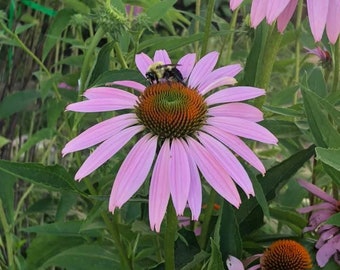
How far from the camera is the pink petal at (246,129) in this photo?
574 millimetres

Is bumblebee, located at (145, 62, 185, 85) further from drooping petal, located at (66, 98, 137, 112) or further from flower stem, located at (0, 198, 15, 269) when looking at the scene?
flower stem, located at (0, 198, 15, 269)

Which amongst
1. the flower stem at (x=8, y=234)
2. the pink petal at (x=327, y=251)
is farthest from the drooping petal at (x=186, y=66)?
the flower stem at (x=8, y=234)

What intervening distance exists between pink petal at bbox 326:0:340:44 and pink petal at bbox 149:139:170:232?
0.17 meters

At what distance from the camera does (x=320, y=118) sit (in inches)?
26.0

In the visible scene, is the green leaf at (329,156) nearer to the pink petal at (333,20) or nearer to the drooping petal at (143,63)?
the pink petal at (333,20)

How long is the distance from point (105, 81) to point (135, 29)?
0.12 meters

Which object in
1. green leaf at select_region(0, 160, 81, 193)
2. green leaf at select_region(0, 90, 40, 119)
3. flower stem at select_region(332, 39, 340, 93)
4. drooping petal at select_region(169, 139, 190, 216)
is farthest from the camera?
green leaf at select_region(0, 90, 40, 119)

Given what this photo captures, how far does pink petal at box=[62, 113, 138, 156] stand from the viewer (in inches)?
22.8

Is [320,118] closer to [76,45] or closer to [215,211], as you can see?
[215,211]

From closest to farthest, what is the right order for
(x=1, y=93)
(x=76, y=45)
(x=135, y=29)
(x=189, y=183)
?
(x=189, y=183) → (x=135, y=29) → (x=76, y=45) → (x=1, y=93)

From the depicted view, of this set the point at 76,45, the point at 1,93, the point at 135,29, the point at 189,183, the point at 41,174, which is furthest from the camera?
the point at 1,93

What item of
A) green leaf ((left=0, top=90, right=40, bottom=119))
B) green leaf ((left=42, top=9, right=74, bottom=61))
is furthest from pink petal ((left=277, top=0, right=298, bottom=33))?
green leaf ((left=0, top=90, right=40, bottom=119))

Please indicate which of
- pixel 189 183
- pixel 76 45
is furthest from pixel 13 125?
pixel 189 183

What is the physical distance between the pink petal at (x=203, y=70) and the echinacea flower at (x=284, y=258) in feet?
0.59
